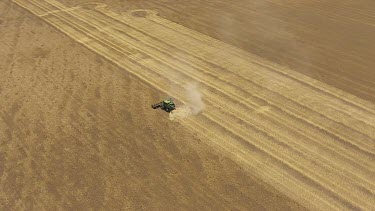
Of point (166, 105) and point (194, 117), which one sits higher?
point (166, 105)

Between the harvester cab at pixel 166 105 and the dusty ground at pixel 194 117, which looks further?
the harvester cab at pixel 166 105

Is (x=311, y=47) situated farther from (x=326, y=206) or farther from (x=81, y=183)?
(x=81, y=183)

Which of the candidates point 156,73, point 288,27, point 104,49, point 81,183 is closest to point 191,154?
point 81,183

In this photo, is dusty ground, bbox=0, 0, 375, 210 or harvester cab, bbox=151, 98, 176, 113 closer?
dusty ground, bbox=0, 0, 375, 210

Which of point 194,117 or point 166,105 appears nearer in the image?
point 194,117
